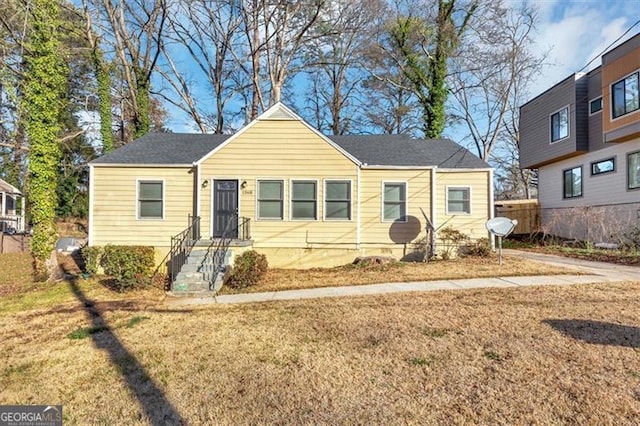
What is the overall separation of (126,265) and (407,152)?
31.8ft

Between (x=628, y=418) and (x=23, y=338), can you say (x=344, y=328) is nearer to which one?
(x=628, y=418)

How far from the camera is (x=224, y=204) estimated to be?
11.7m

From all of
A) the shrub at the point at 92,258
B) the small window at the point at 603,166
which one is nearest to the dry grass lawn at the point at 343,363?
the shrub at the point at 92,258

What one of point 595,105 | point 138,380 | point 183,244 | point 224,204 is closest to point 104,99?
point 224,204

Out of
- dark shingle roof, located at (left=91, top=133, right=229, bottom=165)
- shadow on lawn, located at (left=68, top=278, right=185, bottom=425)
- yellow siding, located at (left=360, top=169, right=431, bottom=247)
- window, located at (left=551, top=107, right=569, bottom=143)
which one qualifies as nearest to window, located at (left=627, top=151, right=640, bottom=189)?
window, located at (left=551, top=107, right=569, bottom=143)

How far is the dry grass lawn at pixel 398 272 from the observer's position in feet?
29.3

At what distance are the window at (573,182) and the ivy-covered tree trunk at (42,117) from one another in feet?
68.0

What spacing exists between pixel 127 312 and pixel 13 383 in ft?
9.72

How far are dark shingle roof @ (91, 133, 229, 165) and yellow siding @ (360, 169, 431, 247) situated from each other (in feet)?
19.2

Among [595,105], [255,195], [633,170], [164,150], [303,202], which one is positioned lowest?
[303,202]

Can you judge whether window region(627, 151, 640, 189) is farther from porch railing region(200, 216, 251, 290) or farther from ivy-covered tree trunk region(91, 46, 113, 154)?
ivy-covered tree trunk region(91, 46, 113, 154)

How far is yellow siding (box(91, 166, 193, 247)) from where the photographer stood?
11727 millimetres

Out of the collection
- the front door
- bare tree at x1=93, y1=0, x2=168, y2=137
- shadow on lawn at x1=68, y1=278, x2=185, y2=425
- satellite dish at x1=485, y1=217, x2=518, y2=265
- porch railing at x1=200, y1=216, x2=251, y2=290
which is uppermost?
bare tree at x1=93, y1=0, x2=168, y2=137

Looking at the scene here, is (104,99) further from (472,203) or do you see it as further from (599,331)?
(599,331)
